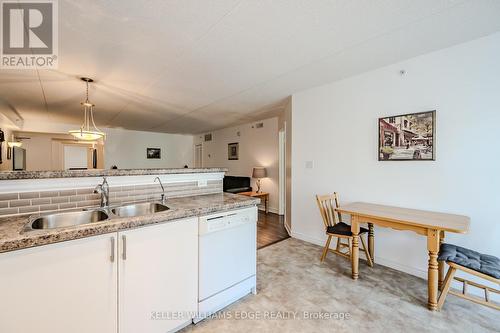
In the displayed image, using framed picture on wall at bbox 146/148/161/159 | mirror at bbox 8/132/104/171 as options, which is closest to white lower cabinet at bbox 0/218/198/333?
mirror at bbox 8/132/104/171

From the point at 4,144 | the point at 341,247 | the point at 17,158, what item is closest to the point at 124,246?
the point at 341,247

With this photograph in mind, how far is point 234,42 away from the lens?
2113mm

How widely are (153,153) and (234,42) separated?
23.2ft

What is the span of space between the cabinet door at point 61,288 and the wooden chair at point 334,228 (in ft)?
7.43

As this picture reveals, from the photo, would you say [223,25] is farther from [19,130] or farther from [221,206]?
[19,130]

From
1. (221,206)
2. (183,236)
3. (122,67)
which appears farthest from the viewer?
(122,67)

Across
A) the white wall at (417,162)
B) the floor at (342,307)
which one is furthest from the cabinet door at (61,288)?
the white wall at (417,162)

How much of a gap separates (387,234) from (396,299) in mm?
830

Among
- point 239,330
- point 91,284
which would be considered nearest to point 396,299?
point 239,330

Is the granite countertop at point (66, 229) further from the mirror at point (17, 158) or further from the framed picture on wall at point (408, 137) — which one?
the mirror at point (17, 158)

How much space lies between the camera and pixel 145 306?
1.43m

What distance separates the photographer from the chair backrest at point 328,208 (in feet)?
8.94

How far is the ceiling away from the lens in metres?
1.65

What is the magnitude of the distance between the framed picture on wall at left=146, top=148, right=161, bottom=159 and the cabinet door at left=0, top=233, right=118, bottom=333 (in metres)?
7.44
